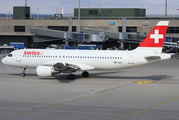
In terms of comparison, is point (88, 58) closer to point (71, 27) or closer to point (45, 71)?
point (45, 71)

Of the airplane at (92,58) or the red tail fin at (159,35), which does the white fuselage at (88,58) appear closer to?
the airplane at (92,58)

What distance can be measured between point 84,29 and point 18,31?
2537cm

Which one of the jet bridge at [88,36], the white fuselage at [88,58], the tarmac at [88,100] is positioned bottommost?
the tarmac at [88,100]

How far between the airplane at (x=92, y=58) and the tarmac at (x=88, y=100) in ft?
6.39

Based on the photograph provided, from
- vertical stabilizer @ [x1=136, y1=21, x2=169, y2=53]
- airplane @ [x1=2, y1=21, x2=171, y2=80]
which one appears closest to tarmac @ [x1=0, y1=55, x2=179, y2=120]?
airplane @ [x1=2, y1=21, x2=171, y2=80]

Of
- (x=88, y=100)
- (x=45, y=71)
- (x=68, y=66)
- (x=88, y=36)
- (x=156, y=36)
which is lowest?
(x=88, y=100)

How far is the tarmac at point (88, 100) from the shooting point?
663 inches

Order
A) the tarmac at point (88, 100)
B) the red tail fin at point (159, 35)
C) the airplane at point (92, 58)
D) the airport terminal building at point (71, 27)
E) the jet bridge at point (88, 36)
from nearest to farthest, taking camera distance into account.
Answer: the tarmac at point (88, 100) → the airplane at point (92, 58) → the red tail fin at point (159, 35) → the jet bridge at point (88, 36) → the airport terminal building at point (71, 27)

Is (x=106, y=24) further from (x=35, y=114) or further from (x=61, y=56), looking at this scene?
(x=35, y=114)

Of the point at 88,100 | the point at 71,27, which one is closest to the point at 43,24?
the point at 71,27

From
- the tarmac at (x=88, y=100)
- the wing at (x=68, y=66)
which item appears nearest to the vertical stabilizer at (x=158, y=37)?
the tarmac at (x=88, y=100)

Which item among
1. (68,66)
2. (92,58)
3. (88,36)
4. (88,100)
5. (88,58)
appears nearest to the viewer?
(88,100)

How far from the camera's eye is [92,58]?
108 feet

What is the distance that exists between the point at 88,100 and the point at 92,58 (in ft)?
39.9
